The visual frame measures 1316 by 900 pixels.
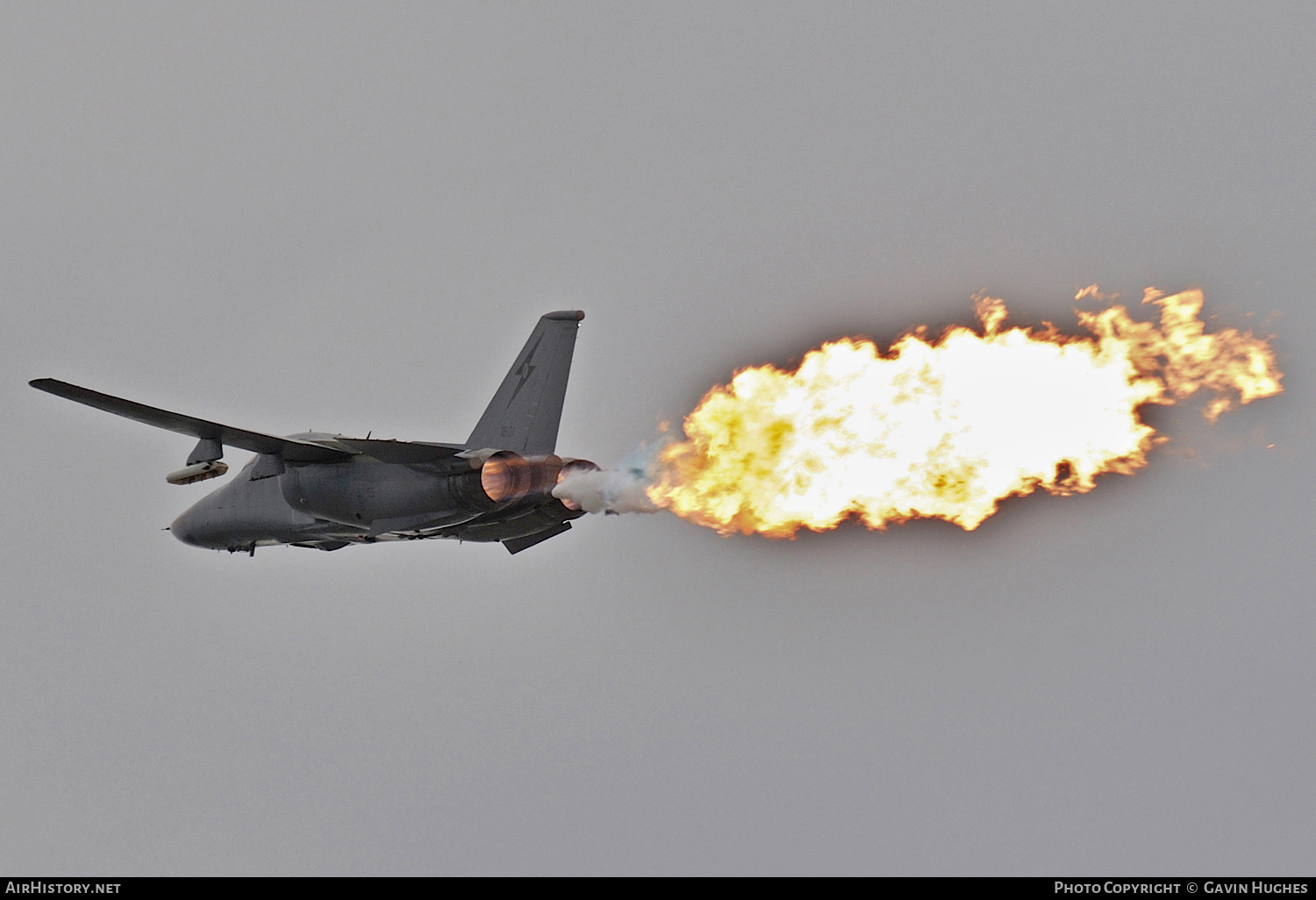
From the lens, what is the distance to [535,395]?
103 ft

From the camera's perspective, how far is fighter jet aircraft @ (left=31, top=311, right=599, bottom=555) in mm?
29922

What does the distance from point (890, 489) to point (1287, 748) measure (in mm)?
18087

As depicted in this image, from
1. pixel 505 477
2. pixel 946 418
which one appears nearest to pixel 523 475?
pixel 505 477

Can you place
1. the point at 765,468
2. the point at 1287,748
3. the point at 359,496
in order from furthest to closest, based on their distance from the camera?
the point at 1287,748, the point at 359,496, the point at 765,468

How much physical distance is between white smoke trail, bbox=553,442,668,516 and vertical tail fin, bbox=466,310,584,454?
1.52 m

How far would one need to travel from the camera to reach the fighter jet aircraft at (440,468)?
29.9 m

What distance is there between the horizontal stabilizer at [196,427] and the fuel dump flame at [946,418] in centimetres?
736

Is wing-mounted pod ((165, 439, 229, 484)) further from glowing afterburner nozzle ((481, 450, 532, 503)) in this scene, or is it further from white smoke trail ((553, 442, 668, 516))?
white smoke trail ((553, 442, 668, 516))

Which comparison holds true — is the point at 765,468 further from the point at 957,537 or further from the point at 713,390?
the point at 957,537

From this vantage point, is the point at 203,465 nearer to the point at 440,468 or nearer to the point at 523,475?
the point at 440,468

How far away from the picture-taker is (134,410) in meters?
28.3

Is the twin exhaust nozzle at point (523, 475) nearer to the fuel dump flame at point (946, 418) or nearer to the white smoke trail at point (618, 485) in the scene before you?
the white smoke trail at point (618, 485)
